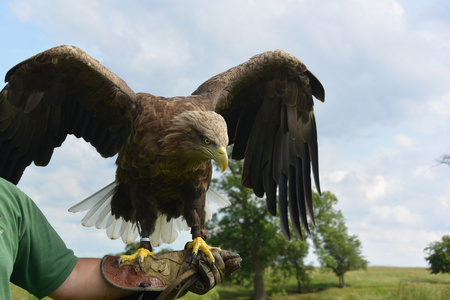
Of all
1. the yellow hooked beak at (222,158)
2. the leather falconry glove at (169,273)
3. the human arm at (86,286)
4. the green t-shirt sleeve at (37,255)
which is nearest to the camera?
the green t-shirt sleeve at (37,255)

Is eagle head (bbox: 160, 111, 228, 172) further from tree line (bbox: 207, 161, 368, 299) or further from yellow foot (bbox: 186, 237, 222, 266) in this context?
tree line (bbox: 207, 161, 368, 299)

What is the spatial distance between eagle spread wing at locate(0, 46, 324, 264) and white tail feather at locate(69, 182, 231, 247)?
0.03 feet

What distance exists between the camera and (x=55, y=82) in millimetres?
4148

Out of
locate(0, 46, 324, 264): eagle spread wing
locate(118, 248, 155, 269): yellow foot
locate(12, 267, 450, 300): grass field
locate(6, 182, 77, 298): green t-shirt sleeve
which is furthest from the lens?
locate(12, 267, 450, 300): grass field

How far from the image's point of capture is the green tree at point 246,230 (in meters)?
25.0

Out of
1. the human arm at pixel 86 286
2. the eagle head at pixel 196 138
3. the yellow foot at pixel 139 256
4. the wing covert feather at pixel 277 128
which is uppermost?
the wing covert feather at pixel 277 128

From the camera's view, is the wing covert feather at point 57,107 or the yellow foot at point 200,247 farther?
the wing covert feather at point 57,107

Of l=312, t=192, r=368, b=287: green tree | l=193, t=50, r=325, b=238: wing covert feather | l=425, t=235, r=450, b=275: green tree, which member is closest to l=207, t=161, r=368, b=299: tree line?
l=312, t=192, r=368, b=287: green tree

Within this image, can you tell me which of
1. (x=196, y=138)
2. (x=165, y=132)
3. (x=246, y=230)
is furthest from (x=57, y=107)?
(x=246, y=230)

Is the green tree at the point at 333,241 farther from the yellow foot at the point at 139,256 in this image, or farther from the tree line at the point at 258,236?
the yellow foot at the point at 139,256

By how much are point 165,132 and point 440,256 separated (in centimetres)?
2673

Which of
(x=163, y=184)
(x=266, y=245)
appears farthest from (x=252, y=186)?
(x=266, y=245)

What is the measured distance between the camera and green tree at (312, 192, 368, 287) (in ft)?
85.6

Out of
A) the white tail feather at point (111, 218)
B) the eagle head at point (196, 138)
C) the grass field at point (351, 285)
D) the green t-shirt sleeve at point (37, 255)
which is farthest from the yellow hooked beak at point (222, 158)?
the grass field at point (351, 285)
